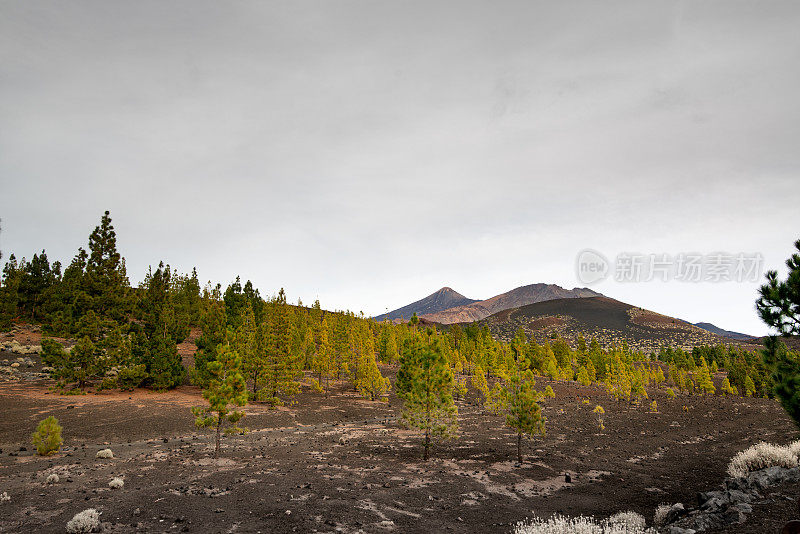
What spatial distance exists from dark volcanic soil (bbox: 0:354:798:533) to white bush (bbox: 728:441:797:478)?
1.42 m

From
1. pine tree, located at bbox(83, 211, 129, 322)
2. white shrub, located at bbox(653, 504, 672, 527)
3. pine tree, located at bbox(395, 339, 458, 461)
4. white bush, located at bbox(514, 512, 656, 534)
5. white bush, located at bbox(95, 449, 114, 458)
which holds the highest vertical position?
pine tree, located at bbox(83, 211, 129, 322)

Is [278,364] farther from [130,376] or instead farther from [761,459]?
[761,459]

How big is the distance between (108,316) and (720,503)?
46808 millimetres

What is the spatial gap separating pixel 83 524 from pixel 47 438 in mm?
13565

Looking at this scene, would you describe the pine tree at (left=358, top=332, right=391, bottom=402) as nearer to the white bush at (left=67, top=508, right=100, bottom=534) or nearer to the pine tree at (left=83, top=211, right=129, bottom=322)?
the pine tree at (left=83, top=211, right=129, bottom=322)

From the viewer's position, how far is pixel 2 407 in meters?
29.5

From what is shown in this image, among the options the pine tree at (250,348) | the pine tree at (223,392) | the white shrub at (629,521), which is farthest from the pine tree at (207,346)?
the white shrub at (629,521)

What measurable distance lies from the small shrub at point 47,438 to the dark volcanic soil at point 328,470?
0.62 m

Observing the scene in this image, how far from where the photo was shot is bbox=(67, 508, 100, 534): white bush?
35.6ft

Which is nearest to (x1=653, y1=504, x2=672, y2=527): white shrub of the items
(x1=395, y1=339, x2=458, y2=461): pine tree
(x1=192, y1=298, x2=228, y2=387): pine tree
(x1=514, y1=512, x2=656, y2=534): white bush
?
(x1=514, y1=512, x2=656, y2=534): white bush

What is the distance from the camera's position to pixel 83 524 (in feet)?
35.9

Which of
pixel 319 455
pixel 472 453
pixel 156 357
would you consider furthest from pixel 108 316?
pixel 472 453

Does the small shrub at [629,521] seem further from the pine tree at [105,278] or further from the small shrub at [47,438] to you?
the pine tree at [105,278]

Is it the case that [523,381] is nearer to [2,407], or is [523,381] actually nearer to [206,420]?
[206,420]
